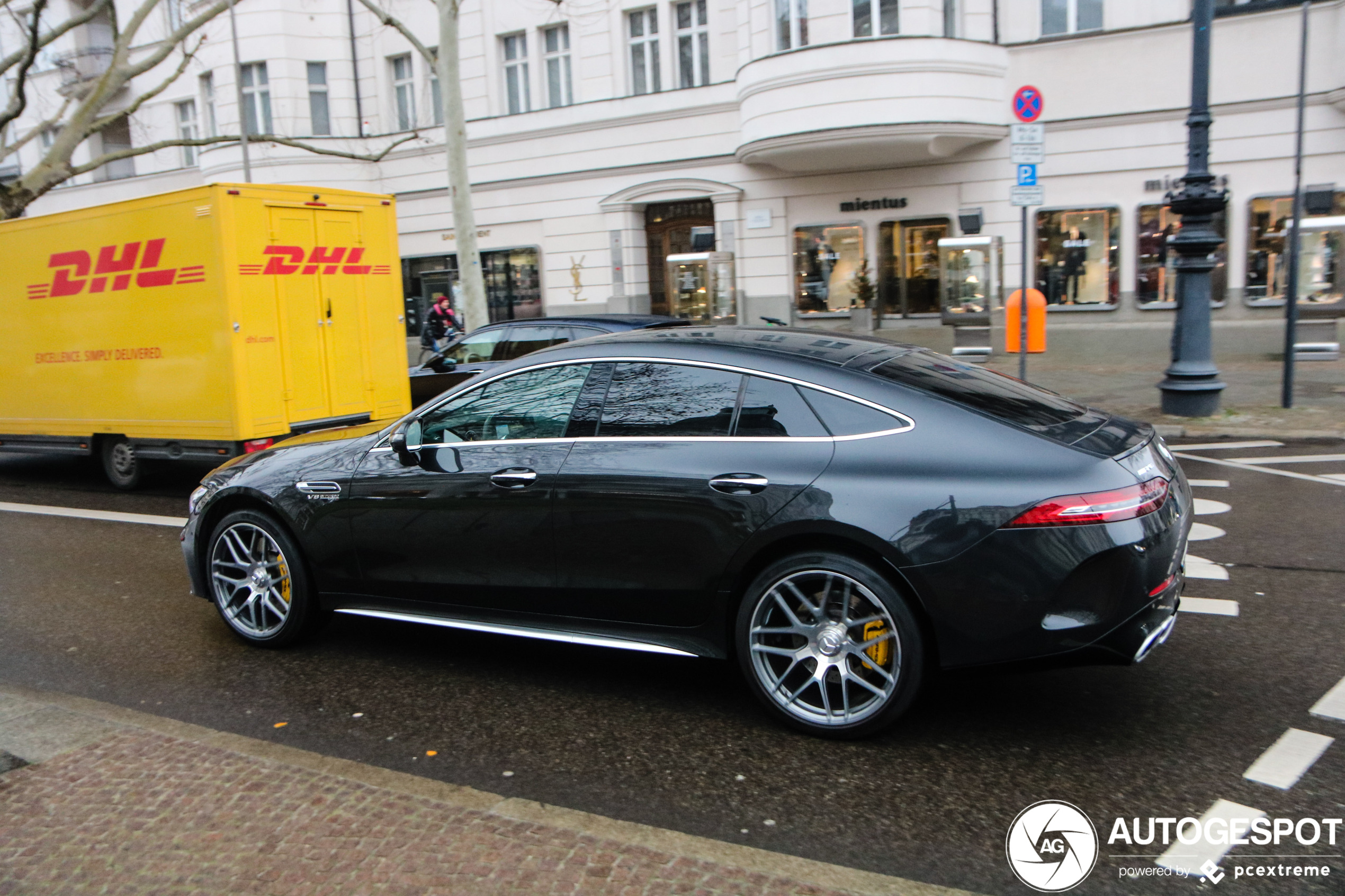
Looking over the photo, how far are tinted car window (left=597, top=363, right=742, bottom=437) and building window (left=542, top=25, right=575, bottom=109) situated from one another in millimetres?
20953

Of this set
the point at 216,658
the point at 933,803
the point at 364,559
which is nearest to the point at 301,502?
the point at 364,559

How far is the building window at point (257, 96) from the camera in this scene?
27.3m

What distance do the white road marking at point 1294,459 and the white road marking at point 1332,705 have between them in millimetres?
5709

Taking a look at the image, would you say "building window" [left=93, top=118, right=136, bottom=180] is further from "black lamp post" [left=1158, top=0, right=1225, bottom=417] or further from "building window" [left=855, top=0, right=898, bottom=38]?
"black lamp post" [left=1158, top=0, right=1225, bottom=417]

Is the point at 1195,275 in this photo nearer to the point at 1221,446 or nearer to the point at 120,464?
the point at 1221,446

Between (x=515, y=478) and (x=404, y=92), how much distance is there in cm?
2437

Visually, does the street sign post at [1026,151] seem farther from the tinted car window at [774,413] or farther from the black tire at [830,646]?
the black tire at [830,646]

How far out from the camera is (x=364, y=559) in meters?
5.09

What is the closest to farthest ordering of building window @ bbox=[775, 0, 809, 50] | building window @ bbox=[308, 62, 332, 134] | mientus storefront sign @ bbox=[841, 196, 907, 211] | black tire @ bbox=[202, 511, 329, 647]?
black tire @ bbox=[202, 511, 329, 647] < building window @ bbox=[775, 0, 809, 50] < mientus storefront sign @ bbox=[841, 196, 907, 211] < building window @ bbox=[308, 62, 332, 134]

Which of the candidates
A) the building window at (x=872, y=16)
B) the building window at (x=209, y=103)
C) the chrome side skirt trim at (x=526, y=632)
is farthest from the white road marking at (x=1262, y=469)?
the building window at (x=209, y=103)

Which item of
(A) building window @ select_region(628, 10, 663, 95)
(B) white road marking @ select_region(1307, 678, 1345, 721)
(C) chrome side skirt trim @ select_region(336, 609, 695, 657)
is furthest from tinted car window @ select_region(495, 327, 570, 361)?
(A) building window @ select_region(628, 10, 663, 95)

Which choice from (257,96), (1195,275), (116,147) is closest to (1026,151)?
(1195,275)

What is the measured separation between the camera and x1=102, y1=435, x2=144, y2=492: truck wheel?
34.3 feet

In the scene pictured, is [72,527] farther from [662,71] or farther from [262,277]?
[662,71]
